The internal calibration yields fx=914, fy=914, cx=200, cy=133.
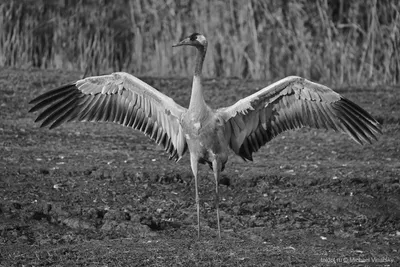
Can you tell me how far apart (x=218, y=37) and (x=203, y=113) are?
6.84 m

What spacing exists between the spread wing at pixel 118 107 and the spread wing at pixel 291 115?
0.58 meters

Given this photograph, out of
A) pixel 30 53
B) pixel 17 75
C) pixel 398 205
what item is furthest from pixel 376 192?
pixel 30 53

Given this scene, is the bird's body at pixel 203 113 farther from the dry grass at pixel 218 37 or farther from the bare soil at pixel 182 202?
the dry grass at pixel 218 37

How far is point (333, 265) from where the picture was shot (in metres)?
7.45

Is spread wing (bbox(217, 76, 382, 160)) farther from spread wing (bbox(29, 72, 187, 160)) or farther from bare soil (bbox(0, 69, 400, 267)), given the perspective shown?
bare soil (bbox(0, 69, 400, 267))

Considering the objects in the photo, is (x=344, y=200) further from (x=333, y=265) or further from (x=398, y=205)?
(x=333, y=265)

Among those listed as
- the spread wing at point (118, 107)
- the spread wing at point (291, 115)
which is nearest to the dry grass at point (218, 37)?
the spread wing at point (118, 107)

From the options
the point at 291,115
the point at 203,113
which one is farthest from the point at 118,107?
the point at 291,115

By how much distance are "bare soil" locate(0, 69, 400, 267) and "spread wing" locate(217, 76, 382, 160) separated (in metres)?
0.73

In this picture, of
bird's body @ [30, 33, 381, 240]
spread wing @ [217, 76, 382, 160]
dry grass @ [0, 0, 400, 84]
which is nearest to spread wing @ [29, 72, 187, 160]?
bird's body @ [30, 33, 381, 240]

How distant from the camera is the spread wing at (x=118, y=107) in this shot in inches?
359

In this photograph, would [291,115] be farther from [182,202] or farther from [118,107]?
[118,107]

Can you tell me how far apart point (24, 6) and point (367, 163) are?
769 centimetres

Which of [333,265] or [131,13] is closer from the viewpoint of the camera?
[333,265]
